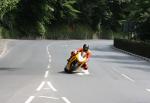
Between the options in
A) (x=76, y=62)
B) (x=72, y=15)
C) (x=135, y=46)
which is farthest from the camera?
(x=72, y=15)

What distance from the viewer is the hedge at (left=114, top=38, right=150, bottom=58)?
4481 centimetres

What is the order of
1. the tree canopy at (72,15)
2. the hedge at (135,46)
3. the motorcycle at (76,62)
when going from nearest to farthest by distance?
the motorcycle at (76,62), the hedge at (135,46), the tree canopy at (72,15)

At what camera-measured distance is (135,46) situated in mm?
50250

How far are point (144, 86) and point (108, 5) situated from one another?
257 ft

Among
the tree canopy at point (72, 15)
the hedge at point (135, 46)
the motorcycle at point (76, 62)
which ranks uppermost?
the tree canopy at point (72, 15)

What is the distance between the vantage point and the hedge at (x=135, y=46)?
147 ft

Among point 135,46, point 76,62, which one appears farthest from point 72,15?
point 76,62

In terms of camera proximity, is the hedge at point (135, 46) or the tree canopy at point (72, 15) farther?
the tree canopy at point (72, 15)

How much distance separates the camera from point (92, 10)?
315 feet

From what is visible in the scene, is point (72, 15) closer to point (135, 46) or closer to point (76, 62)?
point (135, 46)

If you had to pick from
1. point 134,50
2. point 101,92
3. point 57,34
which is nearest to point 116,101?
point 101,92

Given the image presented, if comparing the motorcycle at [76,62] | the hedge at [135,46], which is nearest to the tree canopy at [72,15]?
the hedge at [135,46]

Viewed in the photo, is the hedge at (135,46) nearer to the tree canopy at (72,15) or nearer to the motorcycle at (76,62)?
the tree canopy at (72,15)

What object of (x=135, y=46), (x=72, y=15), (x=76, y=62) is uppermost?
(x=72, y=15)
